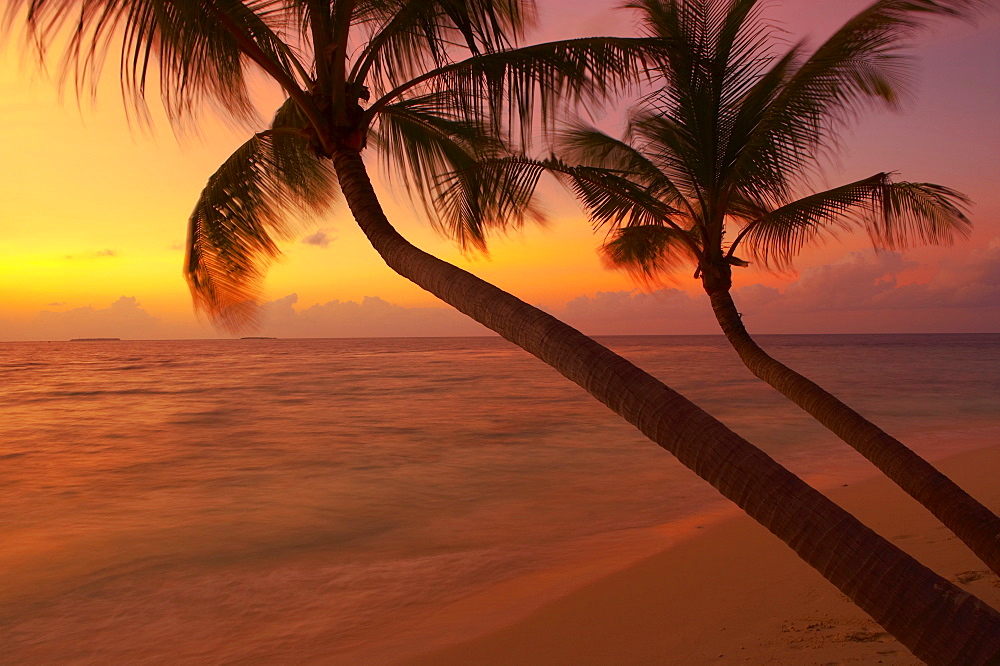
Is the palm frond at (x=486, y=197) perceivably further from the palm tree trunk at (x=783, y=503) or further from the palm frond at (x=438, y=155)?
the palm tree trunk at (x=783, y=503)

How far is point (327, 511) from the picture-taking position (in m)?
10.2

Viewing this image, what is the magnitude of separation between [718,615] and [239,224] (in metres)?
4.67

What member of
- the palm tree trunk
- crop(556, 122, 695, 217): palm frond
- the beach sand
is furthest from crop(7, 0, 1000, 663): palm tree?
the beach sand

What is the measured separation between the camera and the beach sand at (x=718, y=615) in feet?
13.7

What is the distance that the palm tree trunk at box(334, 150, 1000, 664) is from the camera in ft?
5.62

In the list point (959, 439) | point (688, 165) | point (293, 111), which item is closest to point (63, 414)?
point (293, 111)

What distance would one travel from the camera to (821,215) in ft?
16.8

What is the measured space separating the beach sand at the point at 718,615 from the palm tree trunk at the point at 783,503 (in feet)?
7.87

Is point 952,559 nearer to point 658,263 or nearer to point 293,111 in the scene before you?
point 658,263

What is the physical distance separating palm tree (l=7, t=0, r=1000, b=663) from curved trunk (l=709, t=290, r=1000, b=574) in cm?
182

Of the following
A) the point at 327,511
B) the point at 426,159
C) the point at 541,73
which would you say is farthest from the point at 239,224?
the point at 327,511

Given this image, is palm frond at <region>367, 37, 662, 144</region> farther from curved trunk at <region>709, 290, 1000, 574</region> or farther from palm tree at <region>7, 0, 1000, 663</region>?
curved trunk at <region>709, 290, 1000, 574</region>

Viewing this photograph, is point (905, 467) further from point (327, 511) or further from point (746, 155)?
point (327, 511)

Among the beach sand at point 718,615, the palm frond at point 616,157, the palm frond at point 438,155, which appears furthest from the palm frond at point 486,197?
the beach sand at point 718,615
